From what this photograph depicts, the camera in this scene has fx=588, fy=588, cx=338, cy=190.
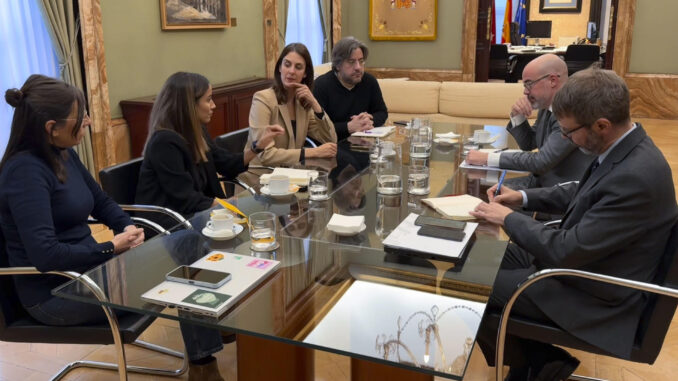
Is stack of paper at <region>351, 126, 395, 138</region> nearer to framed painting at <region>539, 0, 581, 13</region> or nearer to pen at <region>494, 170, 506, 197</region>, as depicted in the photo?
pen at <region>494, 170, 506, 197</region>

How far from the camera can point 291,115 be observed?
12.4ft

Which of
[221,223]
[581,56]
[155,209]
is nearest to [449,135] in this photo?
[155,209]

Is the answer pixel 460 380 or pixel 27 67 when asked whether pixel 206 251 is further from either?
pixel 27 67

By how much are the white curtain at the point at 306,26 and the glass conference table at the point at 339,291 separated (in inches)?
232

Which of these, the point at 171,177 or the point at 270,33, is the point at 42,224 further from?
the point at 270,33

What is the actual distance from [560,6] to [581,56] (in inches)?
181

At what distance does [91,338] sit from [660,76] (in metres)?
9.10

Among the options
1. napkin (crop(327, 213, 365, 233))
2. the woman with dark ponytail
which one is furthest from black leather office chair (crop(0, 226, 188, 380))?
napkin (crop(327, 213, 365, 233))

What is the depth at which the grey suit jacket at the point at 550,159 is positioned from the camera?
113 inches

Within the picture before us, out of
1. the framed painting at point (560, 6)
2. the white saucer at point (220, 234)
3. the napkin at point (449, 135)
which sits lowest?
the white saucer at point (220, 234)

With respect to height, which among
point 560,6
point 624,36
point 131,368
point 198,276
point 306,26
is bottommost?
point 131,368

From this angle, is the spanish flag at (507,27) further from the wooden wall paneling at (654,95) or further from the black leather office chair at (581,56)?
the wooden wall paneling at (654,95)

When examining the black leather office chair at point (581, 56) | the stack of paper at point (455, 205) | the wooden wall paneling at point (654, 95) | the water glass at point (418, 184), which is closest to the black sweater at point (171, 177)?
the water glass at point (418, 184)

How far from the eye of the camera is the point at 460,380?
52.7 inches
